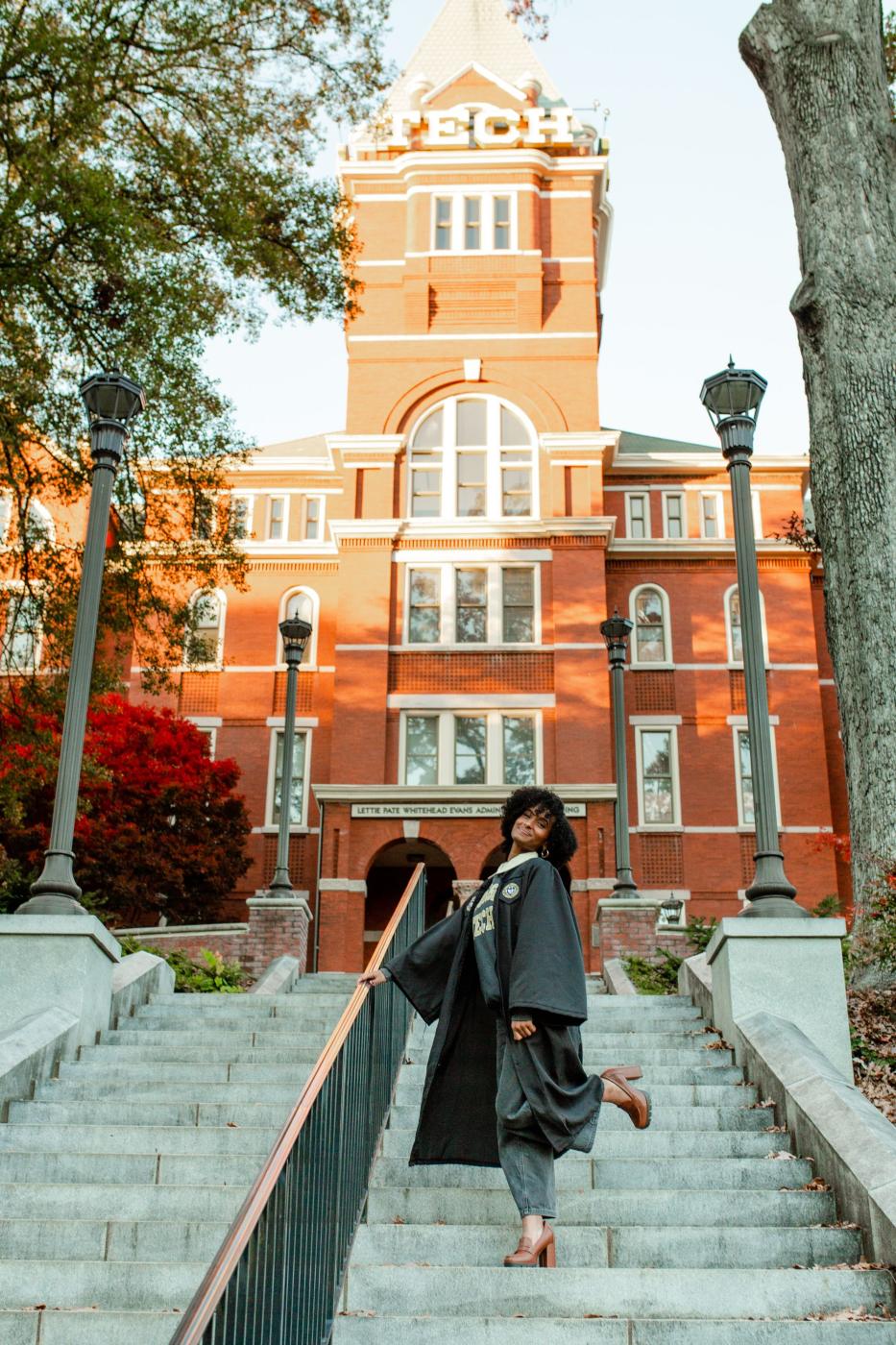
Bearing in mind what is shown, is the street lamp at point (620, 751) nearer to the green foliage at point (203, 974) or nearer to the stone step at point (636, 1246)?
the green foliage at point (203, 974)

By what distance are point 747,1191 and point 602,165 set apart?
28.5 meters

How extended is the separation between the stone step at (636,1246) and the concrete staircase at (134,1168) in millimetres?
744

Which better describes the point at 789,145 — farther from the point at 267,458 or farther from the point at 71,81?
the point at 267,458

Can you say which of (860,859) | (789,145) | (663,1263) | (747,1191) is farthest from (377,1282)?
(789,145)

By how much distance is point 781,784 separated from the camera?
94.5 feet

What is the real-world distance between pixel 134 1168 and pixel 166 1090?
126 cm

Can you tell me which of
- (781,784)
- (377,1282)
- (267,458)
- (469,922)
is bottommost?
(377,1282)

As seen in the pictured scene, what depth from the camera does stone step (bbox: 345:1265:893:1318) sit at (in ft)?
16.9

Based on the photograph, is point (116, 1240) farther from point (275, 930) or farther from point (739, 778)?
point (739, 778)

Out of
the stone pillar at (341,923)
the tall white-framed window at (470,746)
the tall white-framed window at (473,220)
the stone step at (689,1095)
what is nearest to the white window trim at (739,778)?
the tall white-framed window at (470,746)

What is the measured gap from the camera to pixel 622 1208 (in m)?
6.10

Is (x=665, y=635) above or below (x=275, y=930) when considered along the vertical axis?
above

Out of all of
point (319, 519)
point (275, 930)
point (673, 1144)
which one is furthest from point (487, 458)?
point (673, 1144)

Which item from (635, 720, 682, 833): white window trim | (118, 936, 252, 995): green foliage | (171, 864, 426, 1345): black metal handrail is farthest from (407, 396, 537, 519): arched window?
(171, 864, 426, 1345): black metal handrail
